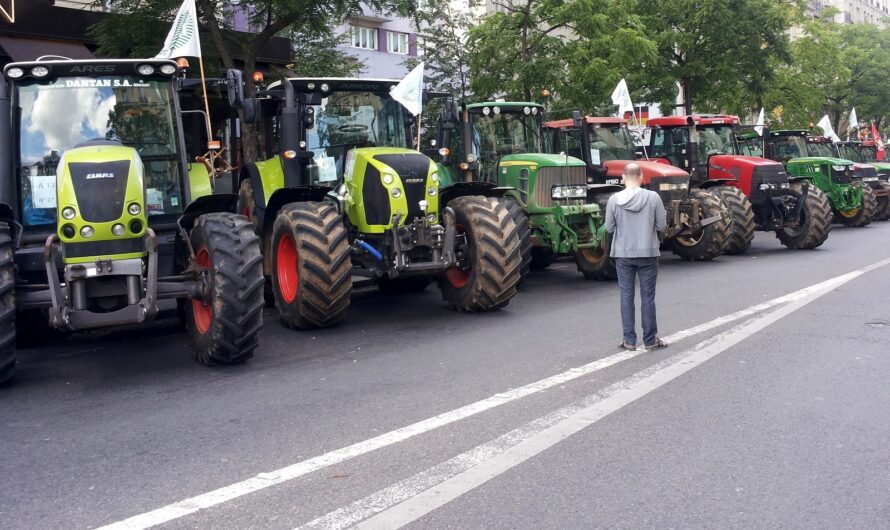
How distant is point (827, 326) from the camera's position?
10.1 m

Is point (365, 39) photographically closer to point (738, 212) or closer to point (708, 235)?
point (738, 212)

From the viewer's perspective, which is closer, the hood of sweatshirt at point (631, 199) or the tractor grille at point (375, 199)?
the hood of sweatshirt at point (631, 199)

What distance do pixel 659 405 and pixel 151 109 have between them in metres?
5.85

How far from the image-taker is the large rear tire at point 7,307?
7418 millimetres

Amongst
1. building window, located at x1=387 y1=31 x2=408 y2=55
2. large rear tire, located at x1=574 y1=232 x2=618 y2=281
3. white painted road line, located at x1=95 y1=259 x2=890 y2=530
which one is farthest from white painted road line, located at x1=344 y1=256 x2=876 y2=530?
building window, located at x1=387 y1=31 x2=408 y2=55

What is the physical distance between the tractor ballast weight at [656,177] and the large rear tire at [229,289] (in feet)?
29.1

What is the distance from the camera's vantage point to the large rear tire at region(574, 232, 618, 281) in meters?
14.6

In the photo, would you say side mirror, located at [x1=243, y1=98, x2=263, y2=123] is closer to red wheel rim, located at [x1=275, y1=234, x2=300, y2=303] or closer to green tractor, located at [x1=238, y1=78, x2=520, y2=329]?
green tractor, located at [x1=238, y1=78, x2=520, y2=329]

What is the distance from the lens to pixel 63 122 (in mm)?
8930

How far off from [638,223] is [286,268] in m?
4.22

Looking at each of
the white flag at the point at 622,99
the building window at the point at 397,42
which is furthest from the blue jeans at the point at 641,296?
the building window at the point at 397,42

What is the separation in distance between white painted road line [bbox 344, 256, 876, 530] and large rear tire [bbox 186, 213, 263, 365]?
298cm

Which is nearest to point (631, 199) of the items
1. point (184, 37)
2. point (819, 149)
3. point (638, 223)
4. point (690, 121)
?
point (638, 223)

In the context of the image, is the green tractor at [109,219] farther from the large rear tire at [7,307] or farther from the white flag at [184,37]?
the white flag at [184,37]
